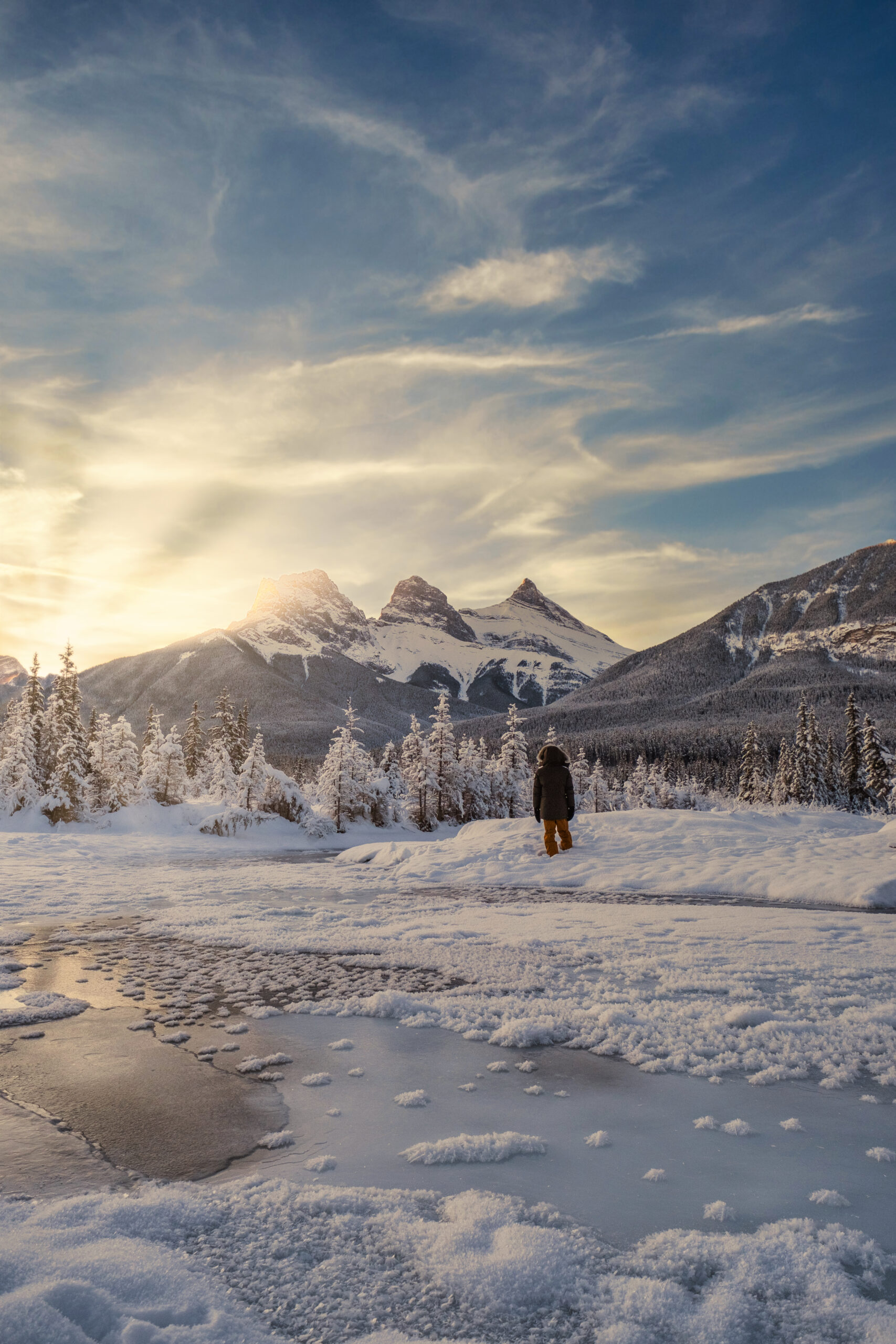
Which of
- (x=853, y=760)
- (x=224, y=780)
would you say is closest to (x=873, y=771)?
(x=853, y=760)

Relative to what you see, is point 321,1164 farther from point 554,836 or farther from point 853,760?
point 853,760

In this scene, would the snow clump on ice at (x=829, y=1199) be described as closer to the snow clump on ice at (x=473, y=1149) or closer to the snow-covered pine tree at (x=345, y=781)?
the snow clump on ice at (x=473, y=1149)

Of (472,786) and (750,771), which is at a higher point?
(472,786)

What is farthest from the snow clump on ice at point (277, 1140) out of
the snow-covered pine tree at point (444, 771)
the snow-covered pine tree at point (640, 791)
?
the snow-covered pine tree at point (640, 791)

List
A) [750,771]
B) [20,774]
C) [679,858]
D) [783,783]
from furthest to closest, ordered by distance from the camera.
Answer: [750,771], [783,783], [20,774], [679,858]

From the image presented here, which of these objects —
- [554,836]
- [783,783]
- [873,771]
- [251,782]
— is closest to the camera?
[554,836]

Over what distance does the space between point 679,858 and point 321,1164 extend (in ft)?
37.0

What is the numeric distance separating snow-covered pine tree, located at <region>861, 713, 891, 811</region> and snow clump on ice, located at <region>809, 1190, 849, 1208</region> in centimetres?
5767

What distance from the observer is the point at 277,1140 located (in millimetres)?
3244

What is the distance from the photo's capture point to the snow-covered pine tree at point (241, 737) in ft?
174

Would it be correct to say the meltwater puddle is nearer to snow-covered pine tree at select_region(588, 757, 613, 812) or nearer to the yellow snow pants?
the yellow snow pants

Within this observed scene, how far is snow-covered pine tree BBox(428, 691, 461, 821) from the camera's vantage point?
4638cm

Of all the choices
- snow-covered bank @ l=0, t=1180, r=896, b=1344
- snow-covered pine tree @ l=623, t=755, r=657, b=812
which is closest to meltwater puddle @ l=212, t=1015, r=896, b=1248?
snow-covered bank @ l=0, t=1180, r=896, b=1344

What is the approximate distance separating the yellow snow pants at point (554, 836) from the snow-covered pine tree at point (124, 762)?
37.9 metres
